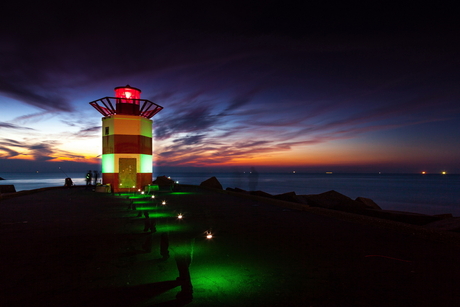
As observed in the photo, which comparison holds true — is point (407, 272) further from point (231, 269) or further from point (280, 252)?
point (231, 269)

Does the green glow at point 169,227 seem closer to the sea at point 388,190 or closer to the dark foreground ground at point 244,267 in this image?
the dark foreground ground at point 244,267

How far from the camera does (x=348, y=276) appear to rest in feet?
15.8

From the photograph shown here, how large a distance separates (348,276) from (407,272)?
1069mm

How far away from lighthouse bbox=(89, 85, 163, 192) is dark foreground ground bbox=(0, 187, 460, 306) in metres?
14.7

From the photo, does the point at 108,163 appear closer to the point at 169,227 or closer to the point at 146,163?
the point at 146,163

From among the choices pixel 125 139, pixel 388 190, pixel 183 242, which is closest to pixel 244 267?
pixel 183 242

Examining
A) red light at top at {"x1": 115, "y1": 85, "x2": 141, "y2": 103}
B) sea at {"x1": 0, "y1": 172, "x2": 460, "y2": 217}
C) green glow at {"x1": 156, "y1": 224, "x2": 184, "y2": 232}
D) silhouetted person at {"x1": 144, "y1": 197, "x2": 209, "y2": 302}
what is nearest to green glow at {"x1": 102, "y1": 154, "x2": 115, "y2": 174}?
red light at top at {"x1": 115, "y1": 85, "x2": 141, "y2": 103}

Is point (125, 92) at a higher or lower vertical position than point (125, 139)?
higher

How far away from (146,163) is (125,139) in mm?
2695

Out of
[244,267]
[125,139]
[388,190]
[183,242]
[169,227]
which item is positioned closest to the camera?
[244,267]

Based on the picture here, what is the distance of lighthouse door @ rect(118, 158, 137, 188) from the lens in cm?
2382

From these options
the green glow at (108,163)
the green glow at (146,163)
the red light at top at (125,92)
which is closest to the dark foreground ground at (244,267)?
the green glow at (108,163)

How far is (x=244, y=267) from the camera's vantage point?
5.32 metres

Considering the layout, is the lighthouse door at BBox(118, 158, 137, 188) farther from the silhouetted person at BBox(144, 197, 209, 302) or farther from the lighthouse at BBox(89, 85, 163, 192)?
the silhouetted person at BBox(144, 197, 209, 302)
